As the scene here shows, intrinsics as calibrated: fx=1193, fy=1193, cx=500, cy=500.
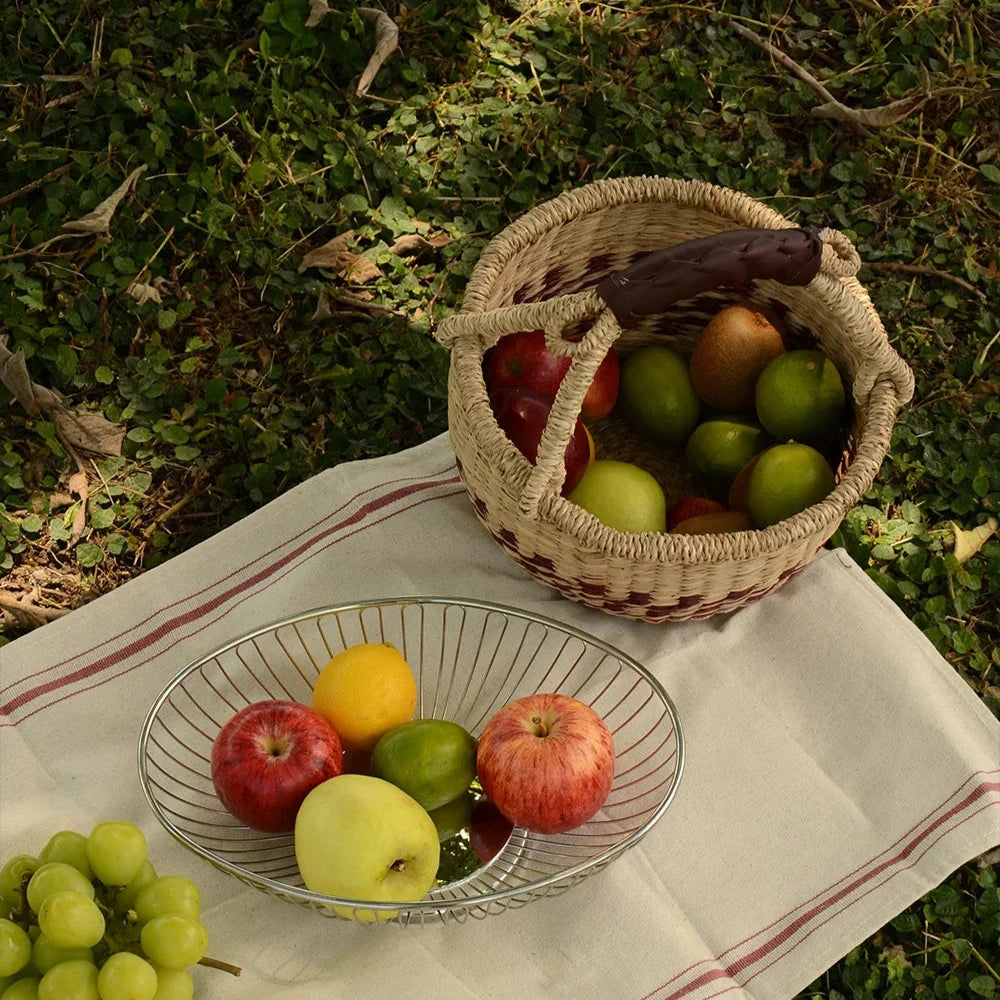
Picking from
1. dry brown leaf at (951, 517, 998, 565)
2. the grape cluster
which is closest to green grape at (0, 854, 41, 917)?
the grape cluster

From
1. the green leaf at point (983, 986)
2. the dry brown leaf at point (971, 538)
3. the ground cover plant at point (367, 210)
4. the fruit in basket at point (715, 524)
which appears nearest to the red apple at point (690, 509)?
the fruit in basket at point (715, 524)

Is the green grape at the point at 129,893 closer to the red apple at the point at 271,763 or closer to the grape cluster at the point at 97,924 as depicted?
the grape cluster at the point at 97,924

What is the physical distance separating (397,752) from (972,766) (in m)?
0.77

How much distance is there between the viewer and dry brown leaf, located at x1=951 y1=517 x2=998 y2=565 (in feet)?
6.24

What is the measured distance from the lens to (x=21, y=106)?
217 cm

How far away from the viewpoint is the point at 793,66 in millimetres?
2377

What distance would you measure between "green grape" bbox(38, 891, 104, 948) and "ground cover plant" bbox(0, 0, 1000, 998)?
2.33ft

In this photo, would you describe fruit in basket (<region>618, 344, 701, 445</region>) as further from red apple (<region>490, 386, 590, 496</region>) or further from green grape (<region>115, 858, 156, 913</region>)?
green grape (<region>115, 858, 156, 913</region>)

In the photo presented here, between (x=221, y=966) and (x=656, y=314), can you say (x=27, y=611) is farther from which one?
(x=656, y=314)

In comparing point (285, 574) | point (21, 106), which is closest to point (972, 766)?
point (285, 574)

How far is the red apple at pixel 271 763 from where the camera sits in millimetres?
1312

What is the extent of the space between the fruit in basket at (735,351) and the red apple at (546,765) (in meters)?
0.58

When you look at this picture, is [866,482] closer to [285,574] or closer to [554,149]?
[285,574]

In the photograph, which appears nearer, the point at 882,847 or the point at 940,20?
the point at 882,847
